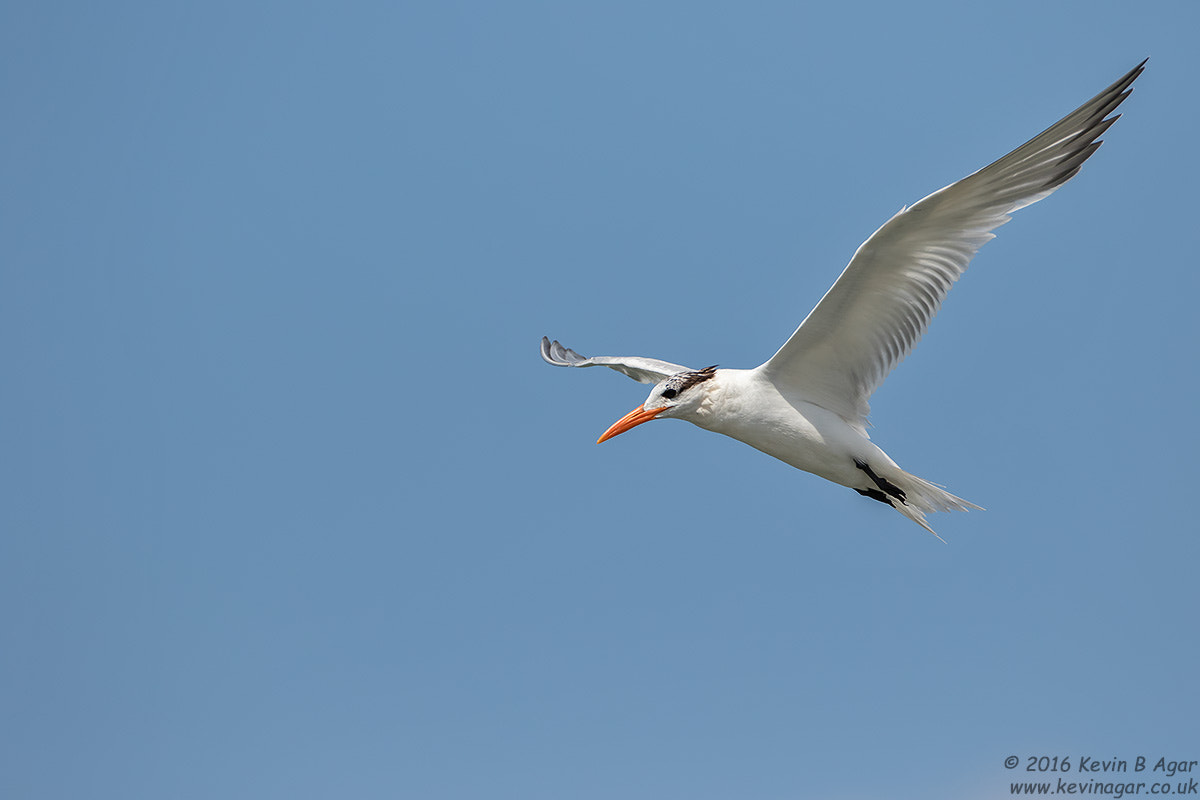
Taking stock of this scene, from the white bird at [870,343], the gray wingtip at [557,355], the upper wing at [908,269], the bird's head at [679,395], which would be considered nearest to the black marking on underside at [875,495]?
the white bird at [870,343]

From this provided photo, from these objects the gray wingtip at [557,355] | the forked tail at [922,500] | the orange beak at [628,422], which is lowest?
the forked tail at [922,500]

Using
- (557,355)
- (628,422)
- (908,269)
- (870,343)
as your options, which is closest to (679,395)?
(628,422)

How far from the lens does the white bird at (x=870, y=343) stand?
7.75 meters

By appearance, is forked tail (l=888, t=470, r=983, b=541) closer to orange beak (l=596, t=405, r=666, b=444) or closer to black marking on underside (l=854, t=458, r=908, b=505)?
black marking on underside (l=854, t=458, r=908, b=505)

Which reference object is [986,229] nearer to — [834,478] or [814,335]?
[814,335]

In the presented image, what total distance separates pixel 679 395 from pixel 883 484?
187 centimetres

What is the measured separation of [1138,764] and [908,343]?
369cm

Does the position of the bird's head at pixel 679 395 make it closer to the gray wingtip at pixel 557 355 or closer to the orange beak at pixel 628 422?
the orange beak at pixel 628 422

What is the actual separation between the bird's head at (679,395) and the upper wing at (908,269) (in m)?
0.58

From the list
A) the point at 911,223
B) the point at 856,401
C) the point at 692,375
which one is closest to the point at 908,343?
the point at 856,401

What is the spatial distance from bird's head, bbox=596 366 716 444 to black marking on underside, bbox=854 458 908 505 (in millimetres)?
1416

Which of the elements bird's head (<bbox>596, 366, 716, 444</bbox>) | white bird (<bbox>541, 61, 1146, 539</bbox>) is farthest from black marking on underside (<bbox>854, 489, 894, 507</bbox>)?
bird's head (<bbox>596, 366, 716, 444</bbox>)

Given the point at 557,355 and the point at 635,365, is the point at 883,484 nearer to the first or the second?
the point at 635,365

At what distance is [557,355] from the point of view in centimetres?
1400
